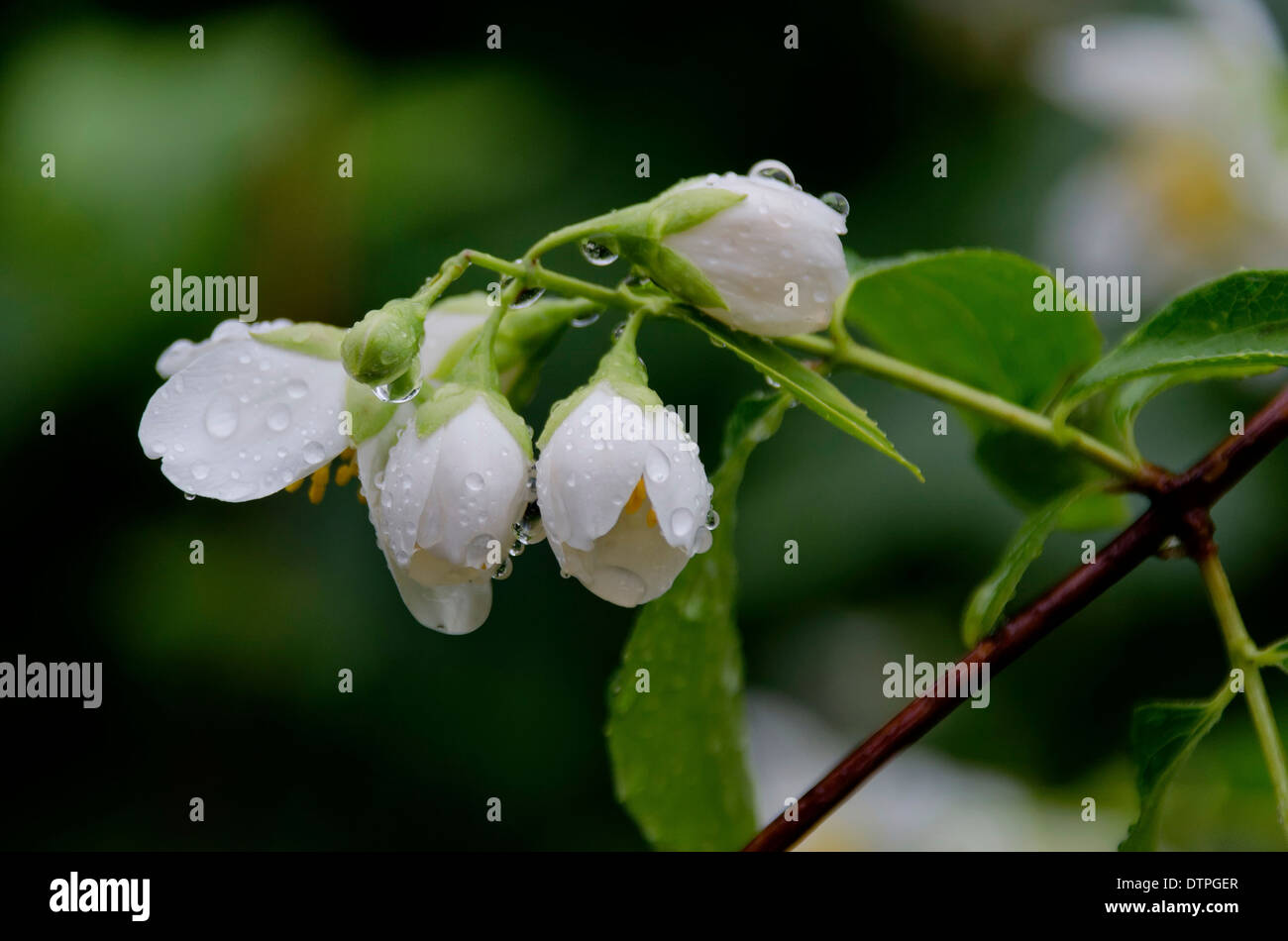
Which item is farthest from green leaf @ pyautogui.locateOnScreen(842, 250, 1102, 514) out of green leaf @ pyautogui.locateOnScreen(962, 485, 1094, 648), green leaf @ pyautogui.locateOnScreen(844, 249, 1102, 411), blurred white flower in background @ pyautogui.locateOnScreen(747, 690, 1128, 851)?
blurred white flower in background @ pyautogui.locateOnScreen(747, 690, 1128, 851)

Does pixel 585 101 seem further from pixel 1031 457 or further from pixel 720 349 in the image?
pixel 1031 457

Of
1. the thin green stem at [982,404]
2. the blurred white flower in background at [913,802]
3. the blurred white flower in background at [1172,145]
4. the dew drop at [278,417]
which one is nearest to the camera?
the dew drop at [278,417]

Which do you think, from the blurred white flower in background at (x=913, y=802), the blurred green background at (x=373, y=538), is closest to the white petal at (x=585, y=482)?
the blurred white flower in background at (x=913, y=802)

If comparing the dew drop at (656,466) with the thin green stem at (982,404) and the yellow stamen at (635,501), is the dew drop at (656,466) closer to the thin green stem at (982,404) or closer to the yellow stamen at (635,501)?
the yellow stamen at (635,501)

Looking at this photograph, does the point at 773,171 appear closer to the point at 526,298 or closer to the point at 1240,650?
the point at 526,298

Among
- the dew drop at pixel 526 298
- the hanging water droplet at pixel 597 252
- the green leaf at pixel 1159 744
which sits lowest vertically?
the green leaf at pixel 1159 744

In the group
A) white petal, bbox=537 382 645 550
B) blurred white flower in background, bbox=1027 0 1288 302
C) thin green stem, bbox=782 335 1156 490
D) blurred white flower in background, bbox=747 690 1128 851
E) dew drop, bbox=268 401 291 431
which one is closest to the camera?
white petal, bbox=537 382 645 550

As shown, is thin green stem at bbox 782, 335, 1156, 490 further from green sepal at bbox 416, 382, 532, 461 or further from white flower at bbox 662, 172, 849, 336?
green sepal at bbox 416, 382, 532, 461
